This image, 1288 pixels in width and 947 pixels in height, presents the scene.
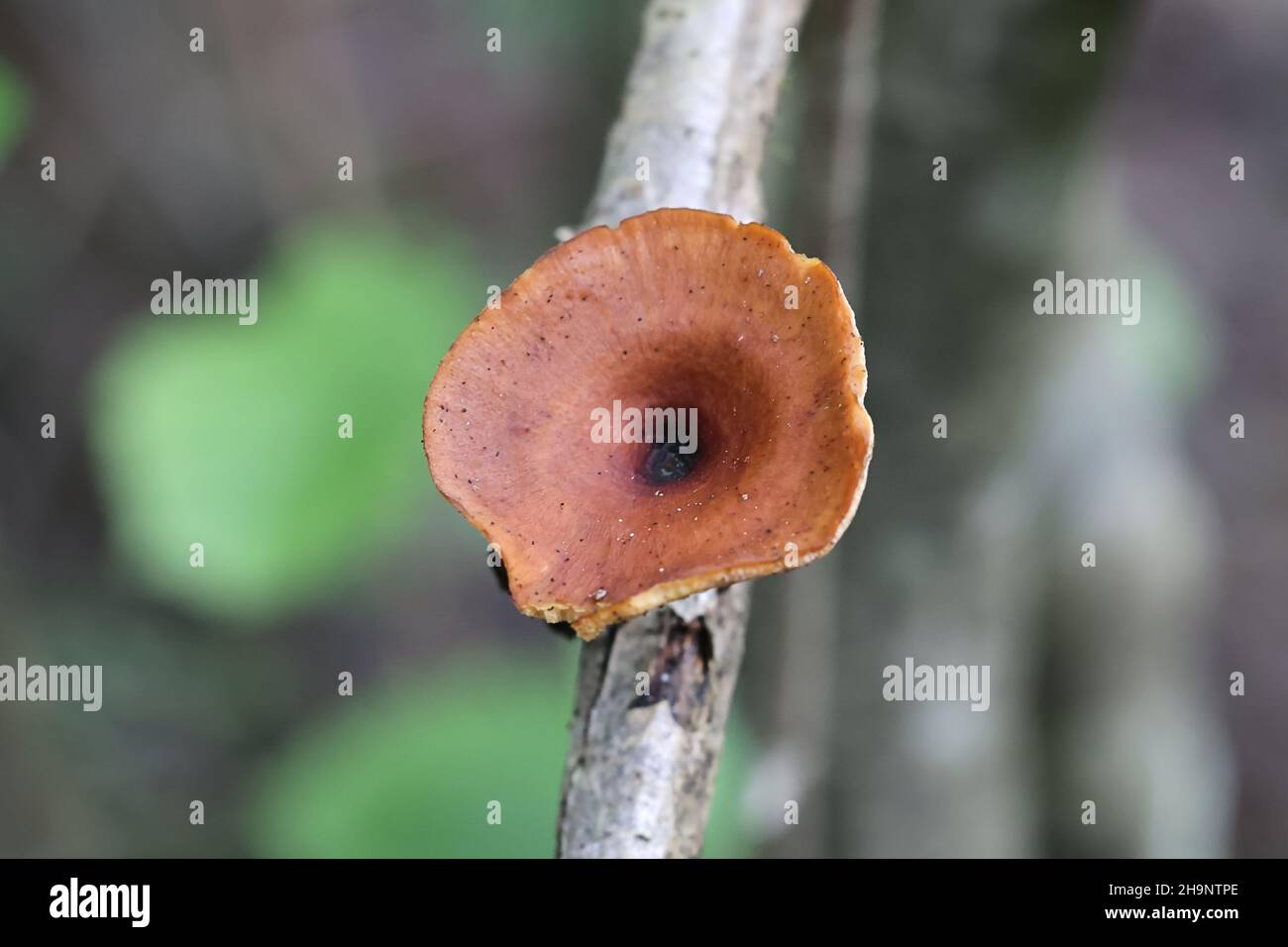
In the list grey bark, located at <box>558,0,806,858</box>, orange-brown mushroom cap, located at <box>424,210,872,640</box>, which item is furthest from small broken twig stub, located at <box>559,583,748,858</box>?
orange-brown mushroom cap, located at <box>424,210,872,640</box>

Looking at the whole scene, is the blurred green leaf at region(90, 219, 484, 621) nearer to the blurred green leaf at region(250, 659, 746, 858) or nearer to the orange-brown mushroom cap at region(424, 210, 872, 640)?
the blurred green leaf at region(250, 659, 746, 858)

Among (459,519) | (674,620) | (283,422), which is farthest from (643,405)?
(459,519)

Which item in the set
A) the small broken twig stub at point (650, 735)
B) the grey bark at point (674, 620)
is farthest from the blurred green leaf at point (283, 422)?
the small broken twig stub at point (650, 735)

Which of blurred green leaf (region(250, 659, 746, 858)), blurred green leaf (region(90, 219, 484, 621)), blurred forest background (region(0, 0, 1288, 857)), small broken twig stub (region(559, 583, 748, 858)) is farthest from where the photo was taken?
blurred green leaf (region(250, 659, 746, 858))

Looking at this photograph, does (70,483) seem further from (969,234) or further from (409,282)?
(969,234)

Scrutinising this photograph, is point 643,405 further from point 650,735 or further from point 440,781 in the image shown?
point 440,781
